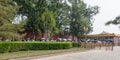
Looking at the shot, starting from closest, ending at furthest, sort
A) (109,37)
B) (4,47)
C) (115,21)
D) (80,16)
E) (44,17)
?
(115,21), (4,47), (44,17), (80,16), (109,37)

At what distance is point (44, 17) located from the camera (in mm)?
59688

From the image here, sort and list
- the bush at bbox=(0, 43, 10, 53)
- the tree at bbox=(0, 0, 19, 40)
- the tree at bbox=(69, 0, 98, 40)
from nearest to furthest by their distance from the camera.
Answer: the bush at bbox=(0, 43, 10, 53) < the tree at bbox=(0, 0, 19, 40) < the tree at bbox=(69, 0, 98, 40)

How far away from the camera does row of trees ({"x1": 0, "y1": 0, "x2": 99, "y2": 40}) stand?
141 ft

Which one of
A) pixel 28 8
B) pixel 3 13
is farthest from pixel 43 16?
pixel 3 13

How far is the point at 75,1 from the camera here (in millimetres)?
73688

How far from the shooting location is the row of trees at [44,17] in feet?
141

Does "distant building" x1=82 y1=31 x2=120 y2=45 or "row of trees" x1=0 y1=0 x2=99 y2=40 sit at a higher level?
"row of trees" x1=0 y1=0 x2=99 y2=40

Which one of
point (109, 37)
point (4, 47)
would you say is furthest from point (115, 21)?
point (109, 37)

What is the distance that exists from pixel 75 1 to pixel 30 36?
13716 mm

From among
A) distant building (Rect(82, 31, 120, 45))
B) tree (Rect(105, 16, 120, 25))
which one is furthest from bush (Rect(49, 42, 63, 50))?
distant building (Rect(82, 31, 120, 45))

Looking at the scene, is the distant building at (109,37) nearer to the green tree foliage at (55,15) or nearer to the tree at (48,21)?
the green tree foliage at (55,15)

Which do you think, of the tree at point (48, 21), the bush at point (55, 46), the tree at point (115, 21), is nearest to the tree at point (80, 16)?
the tree at point (48, 21)

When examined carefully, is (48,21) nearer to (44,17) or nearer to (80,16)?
(44,17)

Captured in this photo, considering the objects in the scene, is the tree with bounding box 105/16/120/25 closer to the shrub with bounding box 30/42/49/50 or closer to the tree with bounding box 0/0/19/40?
the tree with bounding box 0/0/19/40
